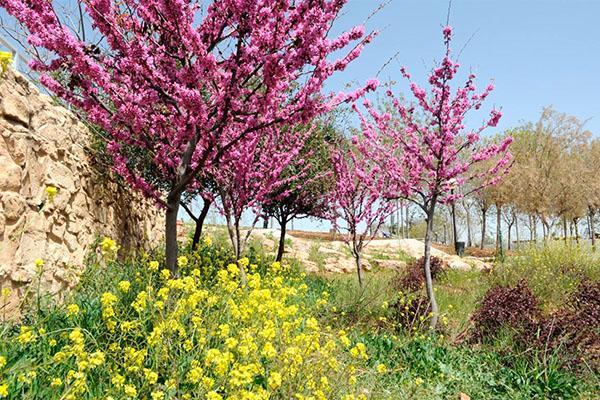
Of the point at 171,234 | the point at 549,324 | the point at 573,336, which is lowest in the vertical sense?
the point at 573,336

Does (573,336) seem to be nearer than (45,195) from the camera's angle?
No

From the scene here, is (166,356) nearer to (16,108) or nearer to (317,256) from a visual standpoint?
(16,108)

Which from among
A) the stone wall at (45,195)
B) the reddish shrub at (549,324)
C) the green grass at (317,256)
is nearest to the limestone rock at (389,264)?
the green grass at (317,256)

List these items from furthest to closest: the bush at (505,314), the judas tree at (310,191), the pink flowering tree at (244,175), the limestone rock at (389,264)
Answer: the limestone rock at (389,264), the judas tree at (310,191), the pink flowering tree at (244,175), the bush at (505,314)

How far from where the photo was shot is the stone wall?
423 centimetres

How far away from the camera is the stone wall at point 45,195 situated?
423 cm

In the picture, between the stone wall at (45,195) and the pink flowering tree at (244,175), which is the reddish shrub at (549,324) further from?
the stone wall at (45,195)

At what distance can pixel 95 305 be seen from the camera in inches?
163

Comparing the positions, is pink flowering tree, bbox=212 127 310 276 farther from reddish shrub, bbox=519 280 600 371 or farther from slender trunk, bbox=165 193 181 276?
reddish shrub, bbox=519 280 600 371

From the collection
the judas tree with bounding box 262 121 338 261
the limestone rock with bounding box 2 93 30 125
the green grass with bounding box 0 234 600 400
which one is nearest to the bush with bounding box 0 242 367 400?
the green grass with bounding box 0 234 600 400

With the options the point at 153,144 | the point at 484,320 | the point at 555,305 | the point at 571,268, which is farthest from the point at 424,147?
the point at 571,268

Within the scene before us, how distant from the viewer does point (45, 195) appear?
500cm

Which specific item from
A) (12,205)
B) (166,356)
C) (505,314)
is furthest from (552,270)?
(12,205)

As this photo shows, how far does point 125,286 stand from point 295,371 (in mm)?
1315
